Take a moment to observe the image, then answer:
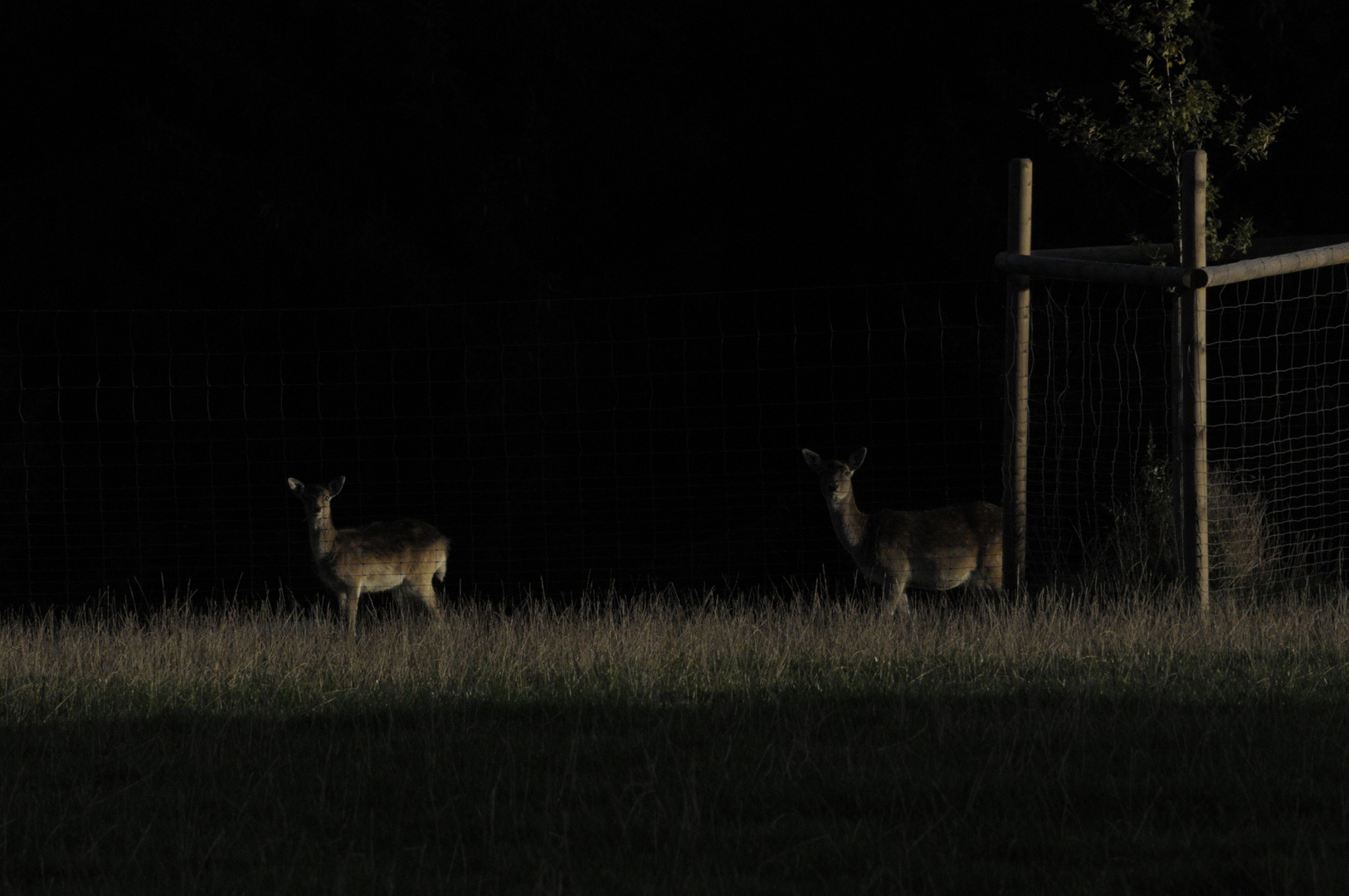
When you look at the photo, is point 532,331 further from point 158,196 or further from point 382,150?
point 158,196

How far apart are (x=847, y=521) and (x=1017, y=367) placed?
2.37 m

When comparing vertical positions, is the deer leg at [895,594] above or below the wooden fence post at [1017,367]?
below

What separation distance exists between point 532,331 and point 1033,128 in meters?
5.39

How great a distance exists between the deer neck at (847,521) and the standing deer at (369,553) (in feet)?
9.97

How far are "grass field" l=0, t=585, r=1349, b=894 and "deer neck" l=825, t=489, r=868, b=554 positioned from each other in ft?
9.14

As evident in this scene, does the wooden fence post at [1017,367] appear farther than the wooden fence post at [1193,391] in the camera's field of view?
Yes

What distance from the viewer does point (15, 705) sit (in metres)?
6.69

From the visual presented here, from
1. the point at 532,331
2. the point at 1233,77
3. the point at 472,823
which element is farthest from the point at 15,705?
the point at 1233,77

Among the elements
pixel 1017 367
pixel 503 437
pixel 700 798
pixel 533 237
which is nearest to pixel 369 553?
pixel 503 437

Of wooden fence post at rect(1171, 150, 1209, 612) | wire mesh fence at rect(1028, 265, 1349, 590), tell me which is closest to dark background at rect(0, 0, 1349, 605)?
wire mesh fence at rect(1028, 265, 1349, 590)

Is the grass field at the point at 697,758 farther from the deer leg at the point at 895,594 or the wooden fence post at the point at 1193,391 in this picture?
the deer leg at the point at 895,594

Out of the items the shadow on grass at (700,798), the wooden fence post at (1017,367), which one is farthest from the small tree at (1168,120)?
the shadow on grass at (700,798)

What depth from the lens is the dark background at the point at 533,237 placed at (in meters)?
16.0

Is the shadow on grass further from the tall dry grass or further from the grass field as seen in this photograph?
the tall dry grass
